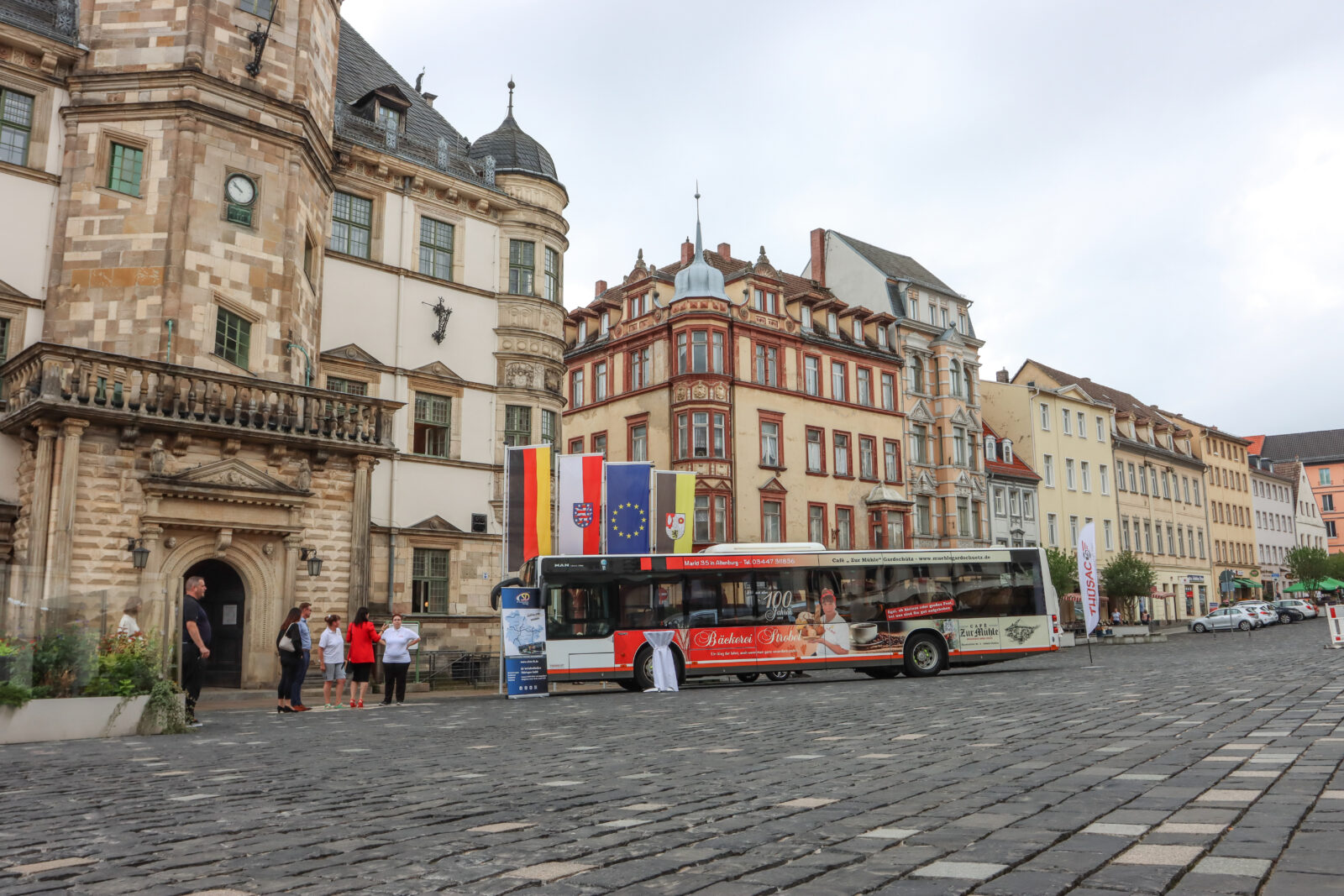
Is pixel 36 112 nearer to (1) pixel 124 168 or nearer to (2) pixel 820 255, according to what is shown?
(1) pixel 124 168

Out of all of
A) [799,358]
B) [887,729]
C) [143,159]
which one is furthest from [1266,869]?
[799,358]

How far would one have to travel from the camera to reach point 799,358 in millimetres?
49312

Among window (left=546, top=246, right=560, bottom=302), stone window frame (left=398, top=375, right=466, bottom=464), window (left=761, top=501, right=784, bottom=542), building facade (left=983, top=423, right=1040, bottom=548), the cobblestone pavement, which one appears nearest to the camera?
the cobblestone pavement

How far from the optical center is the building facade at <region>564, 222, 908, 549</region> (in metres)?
45.1

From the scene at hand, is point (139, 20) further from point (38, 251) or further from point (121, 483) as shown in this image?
point (121, 483)

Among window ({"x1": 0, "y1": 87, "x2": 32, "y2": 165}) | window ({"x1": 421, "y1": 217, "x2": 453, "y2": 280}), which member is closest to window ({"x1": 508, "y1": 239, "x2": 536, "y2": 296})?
window ({"x1": 421, "y1": 217, "x2": 453, "y2": 280})

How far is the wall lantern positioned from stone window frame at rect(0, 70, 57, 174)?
369 inches

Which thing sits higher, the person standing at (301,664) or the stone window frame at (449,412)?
the stone window frame at (449,412)

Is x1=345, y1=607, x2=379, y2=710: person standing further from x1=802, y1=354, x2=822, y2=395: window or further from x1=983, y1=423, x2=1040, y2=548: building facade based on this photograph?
x1=983, y1=423, x2=1040, y2=548: building facade

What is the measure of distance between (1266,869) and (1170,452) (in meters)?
79.0

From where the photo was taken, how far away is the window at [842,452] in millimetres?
50031

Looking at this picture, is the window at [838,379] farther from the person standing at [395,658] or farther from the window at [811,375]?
the person standing at [395,658]

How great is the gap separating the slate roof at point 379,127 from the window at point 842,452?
22747 mm

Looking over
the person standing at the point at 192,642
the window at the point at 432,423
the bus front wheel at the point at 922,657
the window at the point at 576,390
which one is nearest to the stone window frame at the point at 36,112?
the window at the point at 432,423
